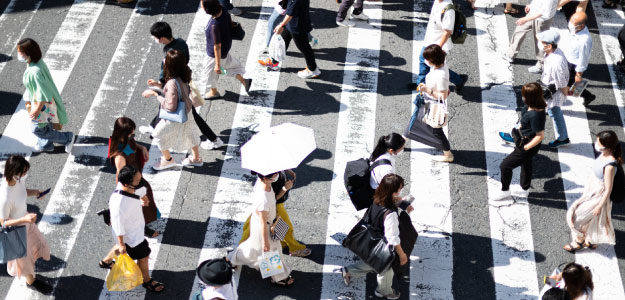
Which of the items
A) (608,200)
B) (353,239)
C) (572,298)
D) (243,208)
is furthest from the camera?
(243,208)

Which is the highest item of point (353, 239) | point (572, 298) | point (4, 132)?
point (572, 298)

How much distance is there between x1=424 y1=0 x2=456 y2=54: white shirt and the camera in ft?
36.6

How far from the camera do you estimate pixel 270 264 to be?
8797 mm

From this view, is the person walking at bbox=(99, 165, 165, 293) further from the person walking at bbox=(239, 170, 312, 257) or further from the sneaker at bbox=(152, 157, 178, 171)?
the sneaker at bbox=(152, 157, 178, 171)

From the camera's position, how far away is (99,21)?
531 inches

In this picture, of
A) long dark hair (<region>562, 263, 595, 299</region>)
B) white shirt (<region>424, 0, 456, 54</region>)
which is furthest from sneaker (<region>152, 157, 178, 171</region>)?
long dark hair (<region>562, 263, 595, 299</region>)

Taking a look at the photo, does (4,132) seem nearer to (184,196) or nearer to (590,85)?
(184,196)

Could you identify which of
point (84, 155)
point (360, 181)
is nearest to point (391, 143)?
point (360, 181)

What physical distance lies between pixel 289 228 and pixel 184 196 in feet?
6.24

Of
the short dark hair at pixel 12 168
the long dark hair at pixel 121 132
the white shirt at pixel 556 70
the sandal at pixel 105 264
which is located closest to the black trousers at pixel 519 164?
the white shirt at pixel 556 70

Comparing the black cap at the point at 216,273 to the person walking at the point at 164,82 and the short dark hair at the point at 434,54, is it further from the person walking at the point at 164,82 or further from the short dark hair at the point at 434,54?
the short dark hair at the point at 434,54

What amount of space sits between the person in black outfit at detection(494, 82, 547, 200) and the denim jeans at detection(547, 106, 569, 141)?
3.80 feet

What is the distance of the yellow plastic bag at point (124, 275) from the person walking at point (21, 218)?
95 centimetres

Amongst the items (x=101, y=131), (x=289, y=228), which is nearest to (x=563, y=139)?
(x=289, y=228)
